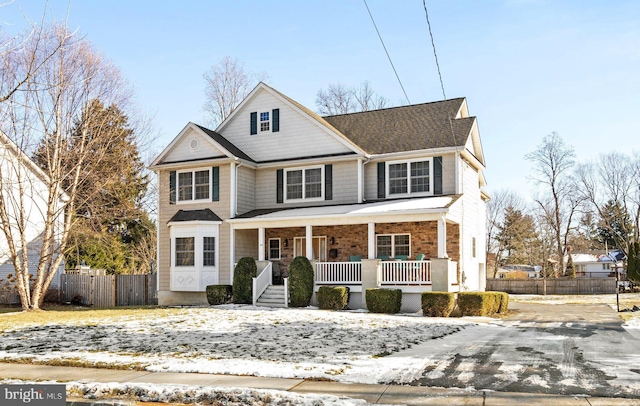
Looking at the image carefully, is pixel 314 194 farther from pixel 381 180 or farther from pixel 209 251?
pixel 209 251

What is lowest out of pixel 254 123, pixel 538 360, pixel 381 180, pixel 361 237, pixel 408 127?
pixel 538 360

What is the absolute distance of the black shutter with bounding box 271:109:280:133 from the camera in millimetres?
25641

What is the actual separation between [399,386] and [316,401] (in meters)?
1.45

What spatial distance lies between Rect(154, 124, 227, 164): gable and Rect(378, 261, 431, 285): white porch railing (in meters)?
8.30

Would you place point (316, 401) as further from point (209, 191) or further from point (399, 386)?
point (209, 191)

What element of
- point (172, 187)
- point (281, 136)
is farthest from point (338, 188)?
point (172, 187)

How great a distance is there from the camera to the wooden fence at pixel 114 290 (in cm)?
2689

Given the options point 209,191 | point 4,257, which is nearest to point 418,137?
point 209,191

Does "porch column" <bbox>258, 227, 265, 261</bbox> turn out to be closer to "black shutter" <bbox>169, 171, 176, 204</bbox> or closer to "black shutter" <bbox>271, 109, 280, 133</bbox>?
"black shutter" <bbox>169, 171, 176, 204</bbox>

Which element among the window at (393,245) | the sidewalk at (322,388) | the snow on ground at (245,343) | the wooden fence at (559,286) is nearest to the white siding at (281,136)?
the window at (393,245)

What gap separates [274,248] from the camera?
25516mm

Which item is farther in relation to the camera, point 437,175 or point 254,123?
point 254,123

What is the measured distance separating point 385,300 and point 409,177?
223 inches

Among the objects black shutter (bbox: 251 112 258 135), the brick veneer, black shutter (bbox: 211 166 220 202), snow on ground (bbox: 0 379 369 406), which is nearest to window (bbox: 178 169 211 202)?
black shutter (bbox: 211 166 220 202)
